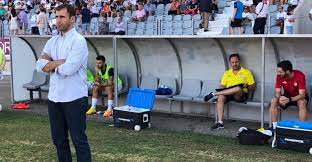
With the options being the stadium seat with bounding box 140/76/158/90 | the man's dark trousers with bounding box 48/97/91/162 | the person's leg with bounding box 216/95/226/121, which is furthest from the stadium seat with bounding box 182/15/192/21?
the man's dark trousers with bounding box 48/97/91/162

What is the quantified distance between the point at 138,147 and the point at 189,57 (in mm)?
3621

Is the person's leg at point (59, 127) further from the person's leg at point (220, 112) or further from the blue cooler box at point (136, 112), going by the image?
the person's leg at point (220, 112)

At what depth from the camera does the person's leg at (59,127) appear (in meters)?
4.96

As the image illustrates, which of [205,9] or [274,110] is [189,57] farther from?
[205,9]

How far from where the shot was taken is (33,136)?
793cm

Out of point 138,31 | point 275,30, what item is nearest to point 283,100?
point 275,30

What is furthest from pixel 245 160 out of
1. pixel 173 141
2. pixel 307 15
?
pixel 307 15

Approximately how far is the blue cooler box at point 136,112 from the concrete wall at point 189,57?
1.40 meters

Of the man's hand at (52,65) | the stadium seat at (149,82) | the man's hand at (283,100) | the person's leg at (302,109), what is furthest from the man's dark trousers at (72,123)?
the stadium seat at (149,82)

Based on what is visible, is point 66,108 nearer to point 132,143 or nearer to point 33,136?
point 132,143

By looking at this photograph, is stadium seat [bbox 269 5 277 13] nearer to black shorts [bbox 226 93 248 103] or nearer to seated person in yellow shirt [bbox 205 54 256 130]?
seated person in yellow shirt [bbox 205 54 256 130]

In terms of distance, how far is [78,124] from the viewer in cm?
489

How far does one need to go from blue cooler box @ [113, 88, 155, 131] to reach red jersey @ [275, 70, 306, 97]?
7.88 ft

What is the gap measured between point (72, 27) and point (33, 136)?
137 inches
